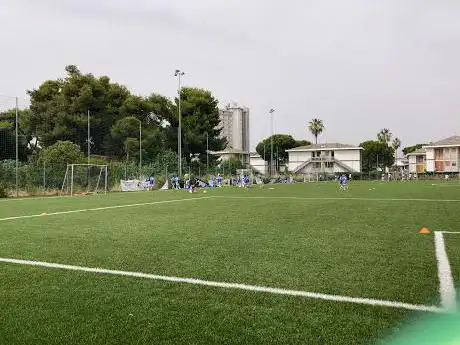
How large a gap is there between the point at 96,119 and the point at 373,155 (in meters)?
83.8

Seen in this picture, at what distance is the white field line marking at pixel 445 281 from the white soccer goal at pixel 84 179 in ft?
90.4

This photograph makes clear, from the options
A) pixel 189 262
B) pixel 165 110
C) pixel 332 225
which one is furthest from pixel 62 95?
pixel 189 262

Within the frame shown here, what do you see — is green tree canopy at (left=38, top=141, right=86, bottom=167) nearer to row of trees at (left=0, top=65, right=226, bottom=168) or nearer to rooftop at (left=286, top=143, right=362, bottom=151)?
row of trees at (left=0, top=65, right=226, bottom=168)

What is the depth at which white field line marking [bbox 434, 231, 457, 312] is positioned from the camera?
447 centimetres

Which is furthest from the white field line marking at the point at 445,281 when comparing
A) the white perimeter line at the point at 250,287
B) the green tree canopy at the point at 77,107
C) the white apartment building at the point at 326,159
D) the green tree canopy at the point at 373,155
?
the green tree canopy at the point at 373,155

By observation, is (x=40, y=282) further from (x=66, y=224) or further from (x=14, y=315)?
(x=66, y=224)

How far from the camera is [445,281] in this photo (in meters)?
5.32

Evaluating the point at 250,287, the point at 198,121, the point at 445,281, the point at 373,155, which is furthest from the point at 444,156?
the point at 250,287

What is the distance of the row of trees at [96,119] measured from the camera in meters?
44.2

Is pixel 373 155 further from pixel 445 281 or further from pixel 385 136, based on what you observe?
pixel 445 281

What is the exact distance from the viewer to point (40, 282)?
5.41m

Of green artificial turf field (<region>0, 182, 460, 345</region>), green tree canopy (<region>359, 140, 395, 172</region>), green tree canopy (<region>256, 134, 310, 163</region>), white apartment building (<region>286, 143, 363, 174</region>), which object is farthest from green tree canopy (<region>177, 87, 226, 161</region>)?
green tree canopy (<region>359, 140, 395, 172</region>)

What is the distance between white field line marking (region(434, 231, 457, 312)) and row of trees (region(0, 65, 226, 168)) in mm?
34115

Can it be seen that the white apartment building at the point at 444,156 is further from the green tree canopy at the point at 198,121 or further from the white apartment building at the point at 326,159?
the green tree canopy at the point at 198,121
